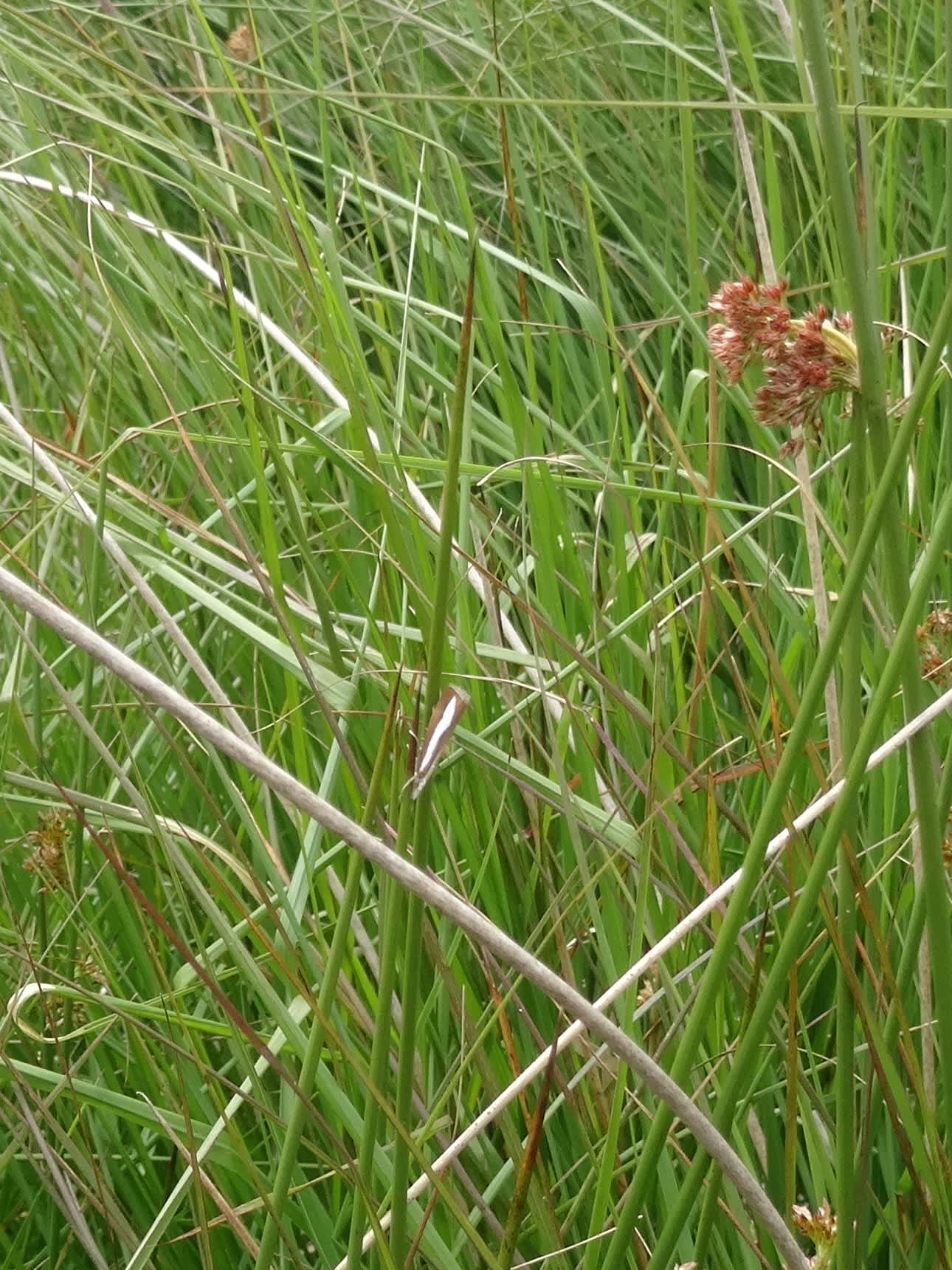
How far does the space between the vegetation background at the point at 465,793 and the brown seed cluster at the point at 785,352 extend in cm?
2

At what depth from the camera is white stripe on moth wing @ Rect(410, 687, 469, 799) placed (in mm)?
405

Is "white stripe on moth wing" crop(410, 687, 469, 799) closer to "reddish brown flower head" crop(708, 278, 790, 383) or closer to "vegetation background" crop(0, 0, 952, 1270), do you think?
"vegetation background" crop(0, 0, 952, 1270)

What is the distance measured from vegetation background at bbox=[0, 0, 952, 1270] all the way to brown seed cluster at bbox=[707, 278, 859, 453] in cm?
2

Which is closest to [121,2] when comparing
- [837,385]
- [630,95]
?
[630,95]

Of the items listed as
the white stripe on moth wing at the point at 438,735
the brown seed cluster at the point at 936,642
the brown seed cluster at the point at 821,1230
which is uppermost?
the white stripe on moth wing at the point at 438,735

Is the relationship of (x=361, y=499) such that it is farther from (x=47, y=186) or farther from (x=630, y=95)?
(x=630, y=95)

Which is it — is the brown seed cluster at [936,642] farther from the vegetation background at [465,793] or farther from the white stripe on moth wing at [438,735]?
the white stripe on moth wing at [438,735]

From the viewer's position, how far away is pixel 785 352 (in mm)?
460

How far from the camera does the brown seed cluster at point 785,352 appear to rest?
1.47ft

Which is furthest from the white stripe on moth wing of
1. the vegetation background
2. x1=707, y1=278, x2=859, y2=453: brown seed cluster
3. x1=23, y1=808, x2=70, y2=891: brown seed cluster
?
x1=23, y1=808, x2=70, y2=891: brown seed cluster

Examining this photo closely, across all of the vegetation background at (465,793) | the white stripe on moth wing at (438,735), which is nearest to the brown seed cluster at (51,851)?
the vegetation background at (465,793)

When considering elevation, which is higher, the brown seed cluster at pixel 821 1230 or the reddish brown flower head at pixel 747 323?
the reddish brown flower head at pixel 747 323

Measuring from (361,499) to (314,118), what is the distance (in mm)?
1168

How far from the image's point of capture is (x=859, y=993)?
0.52m
